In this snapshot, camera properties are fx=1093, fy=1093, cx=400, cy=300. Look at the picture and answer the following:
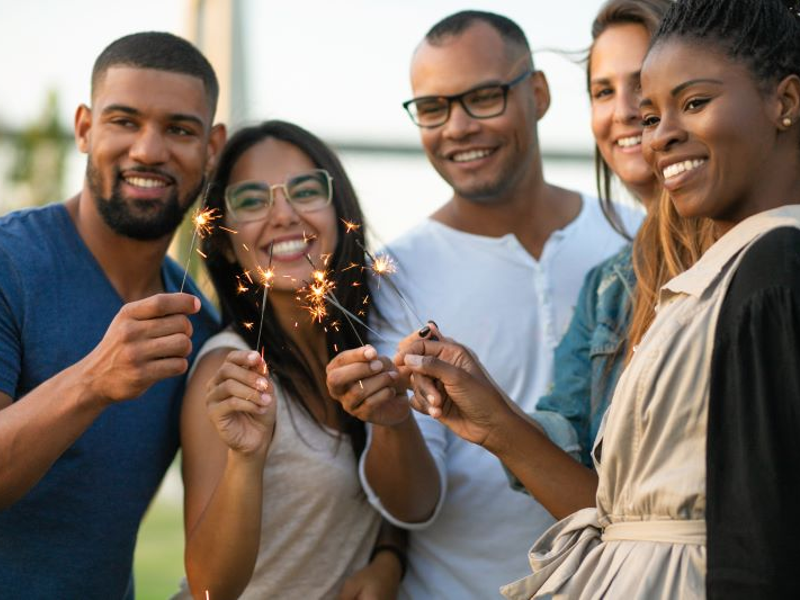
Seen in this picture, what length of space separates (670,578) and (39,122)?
32194 millimetres

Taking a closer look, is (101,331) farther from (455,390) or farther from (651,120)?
(651,120)

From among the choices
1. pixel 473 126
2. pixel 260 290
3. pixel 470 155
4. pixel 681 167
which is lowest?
pixel 260 290

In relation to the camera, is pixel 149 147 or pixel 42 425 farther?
pixel 149 147

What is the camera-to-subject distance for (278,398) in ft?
14.7

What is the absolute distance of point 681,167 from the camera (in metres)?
3.05

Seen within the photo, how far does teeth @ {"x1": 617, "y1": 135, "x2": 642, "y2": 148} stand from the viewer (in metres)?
4.48

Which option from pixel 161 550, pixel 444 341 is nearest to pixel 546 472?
pixel 444 341

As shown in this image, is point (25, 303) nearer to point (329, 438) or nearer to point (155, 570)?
point (329, 438)

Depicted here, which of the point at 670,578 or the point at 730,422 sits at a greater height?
the point at 730,422

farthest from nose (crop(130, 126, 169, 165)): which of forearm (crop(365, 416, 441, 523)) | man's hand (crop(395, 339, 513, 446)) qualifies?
man's hand (crop(395, 339, 513, 446))

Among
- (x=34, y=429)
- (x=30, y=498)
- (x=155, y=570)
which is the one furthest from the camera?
(x=155, y=570)

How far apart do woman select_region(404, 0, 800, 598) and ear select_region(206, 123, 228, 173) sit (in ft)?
7.88

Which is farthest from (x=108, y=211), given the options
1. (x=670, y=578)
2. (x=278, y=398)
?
(x=670, y=578)

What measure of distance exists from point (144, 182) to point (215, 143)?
49 cm
